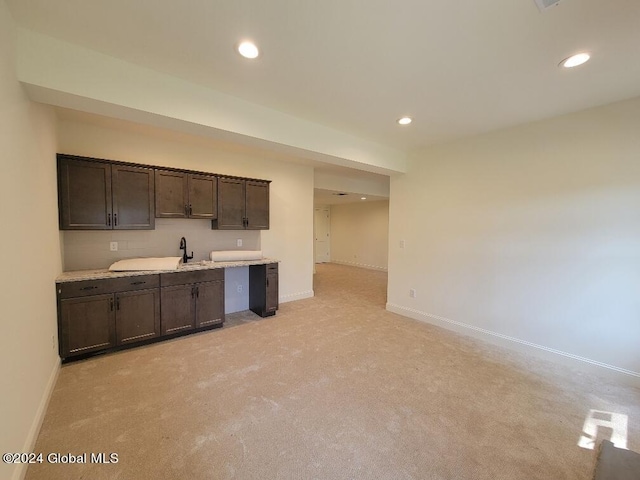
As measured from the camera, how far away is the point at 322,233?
10.9m

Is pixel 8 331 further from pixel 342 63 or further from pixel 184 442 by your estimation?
pixel 342 63

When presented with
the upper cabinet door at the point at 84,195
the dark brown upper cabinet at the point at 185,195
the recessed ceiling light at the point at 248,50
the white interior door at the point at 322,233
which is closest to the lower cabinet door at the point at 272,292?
the dark brown upper cabinet at the point at 185,195

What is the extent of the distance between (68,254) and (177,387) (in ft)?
7.33

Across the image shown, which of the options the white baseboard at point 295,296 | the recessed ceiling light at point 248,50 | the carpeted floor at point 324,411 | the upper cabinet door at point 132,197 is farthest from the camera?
the white baseboard at point 295,296

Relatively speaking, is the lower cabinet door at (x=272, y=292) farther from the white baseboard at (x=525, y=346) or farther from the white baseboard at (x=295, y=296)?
the white baseboard at (x=525, y=346)

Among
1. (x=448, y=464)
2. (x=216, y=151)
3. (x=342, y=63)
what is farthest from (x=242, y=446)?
(x=216, y=151)

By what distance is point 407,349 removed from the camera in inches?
126

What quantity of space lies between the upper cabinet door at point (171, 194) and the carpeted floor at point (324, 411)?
1.66m

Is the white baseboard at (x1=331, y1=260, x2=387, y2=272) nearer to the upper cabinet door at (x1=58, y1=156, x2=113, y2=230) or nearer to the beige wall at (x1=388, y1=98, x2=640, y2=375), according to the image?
the beige wall at (x1=388, y1=98, x2=640, y2=375)

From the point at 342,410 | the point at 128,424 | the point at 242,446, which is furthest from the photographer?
the point at 342,410

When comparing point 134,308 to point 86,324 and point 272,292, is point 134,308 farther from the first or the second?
point 272,292

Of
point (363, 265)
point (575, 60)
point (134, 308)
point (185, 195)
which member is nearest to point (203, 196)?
point (185, 195)

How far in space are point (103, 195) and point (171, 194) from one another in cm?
72

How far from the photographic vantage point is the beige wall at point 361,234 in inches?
357
